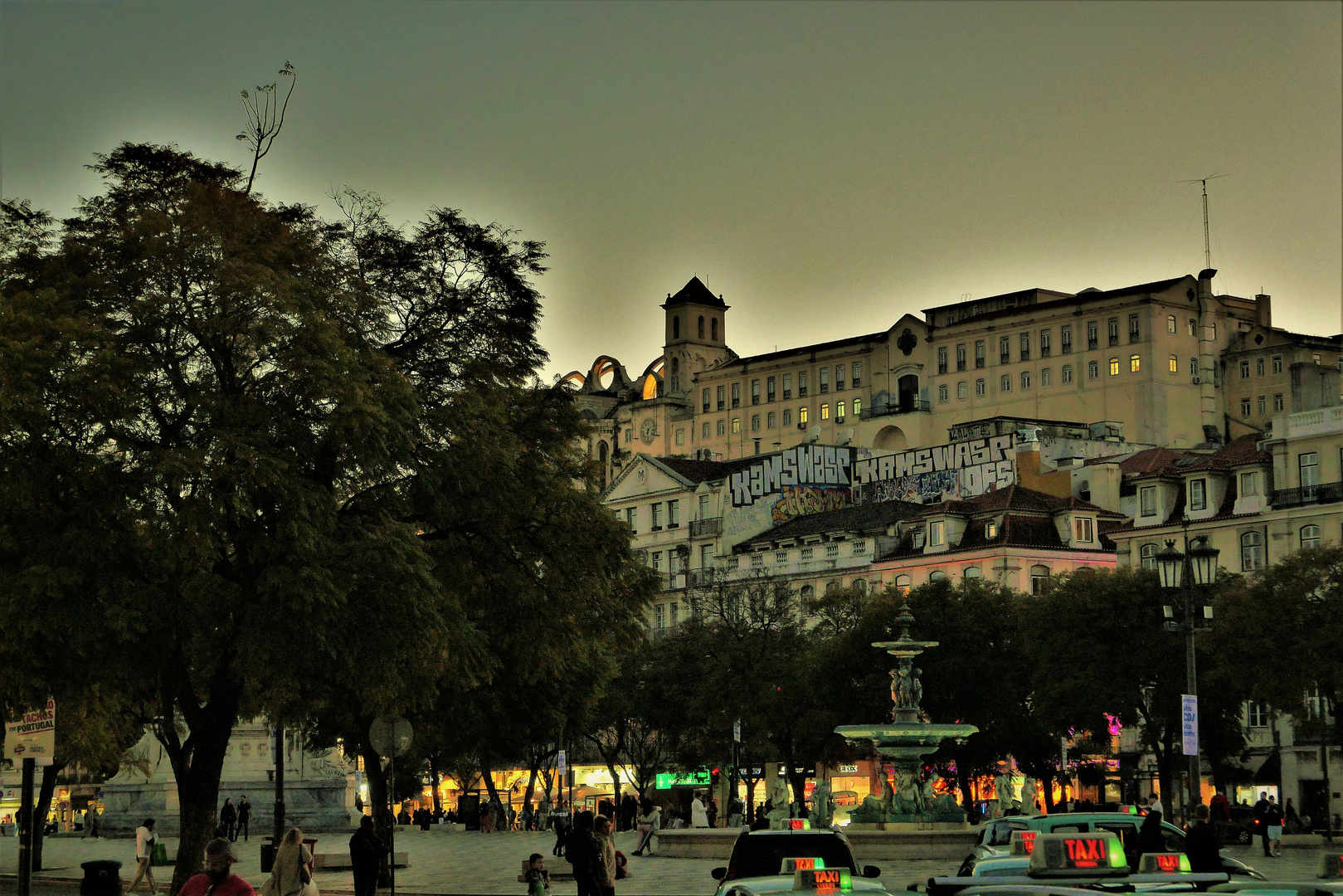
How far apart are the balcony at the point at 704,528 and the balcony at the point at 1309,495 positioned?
40.8 m

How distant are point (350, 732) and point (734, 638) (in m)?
37.0

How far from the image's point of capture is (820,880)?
46.3ft

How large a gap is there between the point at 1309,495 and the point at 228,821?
46.8 m

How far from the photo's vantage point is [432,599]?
101ft

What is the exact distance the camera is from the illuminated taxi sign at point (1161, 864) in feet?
48.0

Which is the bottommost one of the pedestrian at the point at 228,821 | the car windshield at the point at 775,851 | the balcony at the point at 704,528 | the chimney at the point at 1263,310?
the pedestrian at the point at 228,821

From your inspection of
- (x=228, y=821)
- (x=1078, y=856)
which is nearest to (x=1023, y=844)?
(x=1078, y=856)

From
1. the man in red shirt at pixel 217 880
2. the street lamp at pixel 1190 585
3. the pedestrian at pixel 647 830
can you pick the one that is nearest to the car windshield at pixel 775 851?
the man in red shirt at pixel 217 880

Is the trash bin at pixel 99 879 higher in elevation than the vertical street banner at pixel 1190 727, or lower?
lower

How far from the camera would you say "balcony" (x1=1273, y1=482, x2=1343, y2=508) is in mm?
82000

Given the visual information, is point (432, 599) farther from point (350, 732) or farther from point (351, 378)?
point (350, 732)

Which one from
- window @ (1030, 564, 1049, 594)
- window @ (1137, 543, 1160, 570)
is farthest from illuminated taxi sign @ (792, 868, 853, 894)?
window @ (1030, 564, 1049, 594)

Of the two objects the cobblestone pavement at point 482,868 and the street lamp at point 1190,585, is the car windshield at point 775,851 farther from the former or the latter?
the street lamp at point 1190,585

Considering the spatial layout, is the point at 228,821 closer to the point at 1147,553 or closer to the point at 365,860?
the point at 365,860
